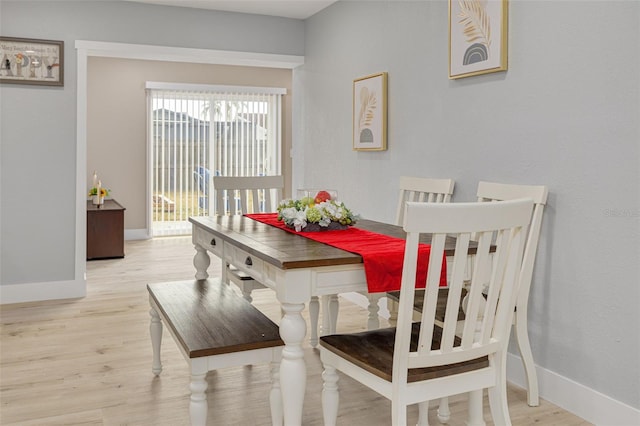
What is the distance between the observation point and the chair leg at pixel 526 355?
254 cm

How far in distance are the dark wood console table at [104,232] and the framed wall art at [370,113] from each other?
307 cm

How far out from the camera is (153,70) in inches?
294

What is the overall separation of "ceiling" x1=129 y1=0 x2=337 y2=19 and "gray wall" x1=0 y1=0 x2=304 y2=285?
401 millimetres

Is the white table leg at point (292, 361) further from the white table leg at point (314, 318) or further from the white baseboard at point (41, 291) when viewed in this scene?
the white baseboard at point (41, 291)

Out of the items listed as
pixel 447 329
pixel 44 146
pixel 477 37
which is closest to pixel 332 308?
pixel 447 329

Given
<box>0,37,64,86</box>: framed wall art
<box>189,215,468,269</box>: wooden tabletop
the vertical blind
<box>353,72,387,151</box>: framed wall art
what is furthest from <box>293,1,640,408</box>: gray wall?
the vertical blind

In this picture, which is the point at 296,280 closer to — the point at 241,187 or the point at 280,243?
the point at 280,243

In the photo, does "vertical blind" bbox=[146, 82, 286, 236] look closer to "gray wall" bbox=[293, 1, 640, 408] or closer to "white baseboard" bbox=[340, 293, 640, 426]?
"gray wall" bbox=[293, 1, 640, 408]

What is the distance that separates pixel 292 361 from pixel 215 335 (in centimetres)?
40

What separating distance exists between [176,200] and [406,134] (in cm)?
478

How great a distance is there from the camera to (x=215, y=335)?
219 centimetres

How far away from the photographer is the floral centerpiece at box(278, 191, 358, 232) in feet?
8.33

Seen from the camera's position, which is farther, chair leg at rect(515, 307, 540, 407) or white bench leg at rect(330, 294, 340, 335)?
white bench leg at rect(330, 294, 340, 335)

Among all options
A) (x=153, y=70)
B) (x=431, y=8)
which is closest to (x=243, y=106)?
(x=153, y=70)
